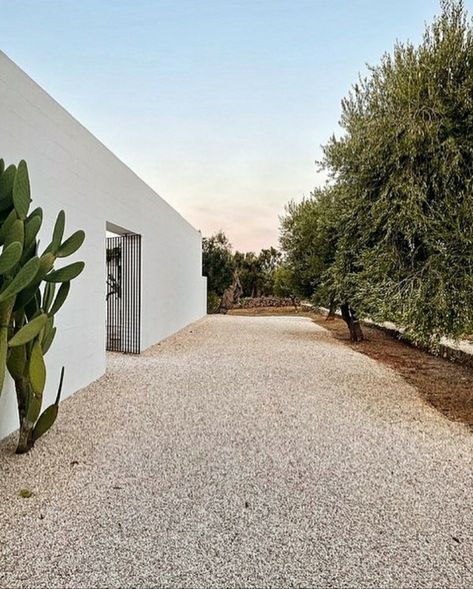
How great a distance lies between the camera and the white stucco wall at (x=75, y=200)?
13.9ft

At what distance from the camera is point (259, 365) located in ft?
27.0

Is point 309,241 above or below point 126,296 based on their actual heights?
above

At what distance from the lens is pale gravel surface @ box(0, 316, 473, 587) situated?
7.27 ft

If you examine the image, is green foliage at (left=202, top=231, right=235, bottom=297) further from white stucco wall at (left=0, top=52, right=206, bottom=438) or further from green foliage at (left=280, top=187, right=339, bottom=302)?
white stucco wall at (left=0, top=52, right=206, bottom=438)

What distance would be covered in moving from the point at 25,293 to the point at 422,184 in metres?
5.01

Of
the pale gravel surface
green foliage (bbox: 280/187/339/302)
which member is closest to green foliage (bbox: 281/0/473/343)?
the pale gravel surface

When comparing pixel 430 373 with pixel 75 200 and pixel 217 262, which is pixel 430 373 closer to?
pixel 75 200

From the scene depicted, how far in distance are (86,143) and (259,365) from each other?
16.4ft

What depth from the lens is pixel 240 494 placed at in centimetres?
304

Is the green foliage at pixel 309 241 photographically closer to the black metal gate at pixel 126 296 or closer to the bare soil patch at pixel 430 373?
the bare soil patch at pixel 430 373

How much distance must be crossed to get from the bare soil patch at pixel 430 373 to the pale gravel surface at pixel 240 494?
38 centimetres

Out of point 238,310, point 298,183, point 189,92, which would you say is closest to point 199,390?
point 189,92

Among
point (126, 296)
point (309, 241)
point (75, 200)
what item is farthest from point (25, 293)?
point (309, 241)

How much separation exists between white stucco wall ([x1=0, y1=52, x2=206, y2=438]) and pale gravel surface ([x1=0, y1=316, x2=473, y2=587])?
61cm
